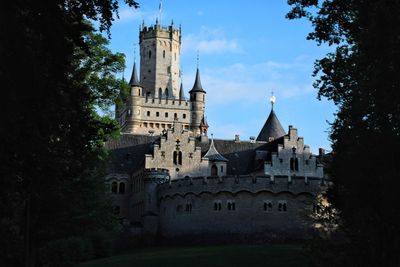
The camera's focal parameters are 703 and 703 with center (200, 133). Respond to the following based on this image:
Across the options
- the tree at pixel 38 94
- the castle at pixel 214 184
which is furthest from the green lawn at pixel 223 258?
the tree at pixel 38 94

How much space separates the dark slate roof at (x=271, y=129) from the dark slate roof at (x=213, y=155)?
13492mm

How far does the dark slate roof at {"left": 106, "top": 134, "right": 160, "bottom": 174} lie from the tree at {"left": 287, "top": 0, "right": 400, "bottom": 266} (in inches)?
1862

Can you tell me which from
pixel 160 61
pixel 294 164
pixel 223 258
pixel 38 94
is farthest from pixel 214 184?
pixel 160 61

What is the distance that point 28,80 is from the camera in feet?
48.9

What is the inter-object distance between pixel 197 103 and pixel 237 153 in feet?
128

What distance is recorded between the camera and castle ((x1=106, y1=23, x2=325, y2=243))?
54.4m

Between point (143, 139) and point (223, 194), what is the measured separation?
22.9 metres

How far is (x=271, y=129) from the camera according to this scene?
283 ft

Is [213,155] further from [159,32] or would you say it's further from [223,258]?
[159,32]

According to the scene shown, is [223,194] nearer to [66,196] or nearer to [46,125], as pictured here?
[66,196]

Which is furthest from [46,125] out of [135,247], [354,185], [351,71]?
[135,247]

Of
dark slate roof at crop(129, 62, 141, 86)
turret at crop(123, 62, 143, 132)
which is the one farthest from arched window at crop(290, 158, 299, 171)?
dark slate roof at crop(129, 62, 141, 86)

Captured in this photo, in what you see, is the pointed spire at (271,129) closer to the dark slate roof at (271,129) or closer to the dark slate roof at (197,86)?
the dark slate roof at (271,129)

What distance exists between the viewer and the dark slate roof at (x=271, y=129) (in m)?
85.3
